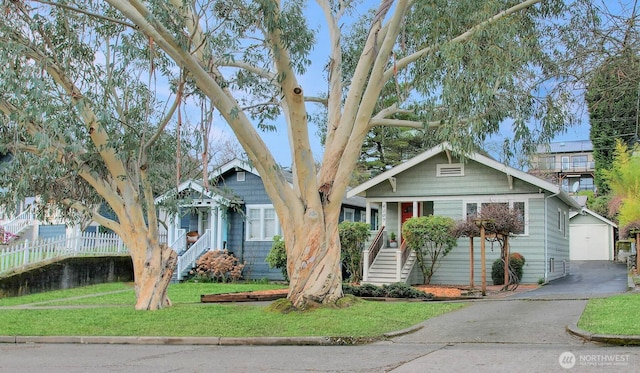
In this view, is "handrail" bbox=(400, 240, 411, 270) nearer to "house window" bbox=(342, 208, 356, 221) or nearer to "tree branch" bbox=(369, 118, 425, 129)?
"house window" bbox=(342, 208, 356, 221)

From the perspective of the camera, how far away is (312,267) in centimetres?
1331

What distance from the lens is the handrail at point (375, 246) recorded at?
22.8m

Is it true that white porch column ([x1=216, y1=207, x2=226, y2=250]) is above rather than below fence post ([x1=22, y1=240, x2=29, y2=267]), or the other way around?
above

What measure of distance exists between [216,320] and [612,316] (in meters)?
7.53

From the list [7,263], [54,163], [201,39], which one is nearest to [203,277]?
[7,263]

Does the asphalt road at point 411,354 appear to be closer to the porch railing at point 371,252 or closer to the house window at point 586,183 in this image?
the porch railing at point 371,252

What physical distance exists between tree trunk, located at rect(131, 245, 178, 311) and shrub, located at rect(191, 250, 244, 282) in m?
10.5

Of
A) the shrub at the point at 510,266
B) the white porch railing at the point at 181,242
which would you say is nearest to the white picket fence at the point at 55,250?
the white porch railing at the point at 181,242

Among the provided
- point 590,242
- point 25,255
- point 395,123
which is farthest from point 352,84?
point 590,242

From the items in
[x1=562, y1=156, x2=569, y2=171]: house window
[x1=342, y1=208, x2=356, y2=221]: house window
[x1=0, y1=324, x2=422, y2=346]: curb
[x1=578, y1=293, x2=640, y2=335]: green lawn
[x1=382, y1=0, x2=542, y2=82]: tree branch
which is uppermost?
[x1=562, y1=156, x2=569, y2=171]: house window

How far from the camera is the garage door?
1719 inches

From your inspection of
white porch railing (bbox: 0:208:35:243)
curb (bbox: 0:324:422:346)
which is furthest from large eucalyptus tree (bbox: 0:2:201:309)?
white porch railing (bbox: 0:208:35:243)

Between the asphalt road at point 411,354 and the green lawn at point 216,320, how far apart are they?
74 centimetres

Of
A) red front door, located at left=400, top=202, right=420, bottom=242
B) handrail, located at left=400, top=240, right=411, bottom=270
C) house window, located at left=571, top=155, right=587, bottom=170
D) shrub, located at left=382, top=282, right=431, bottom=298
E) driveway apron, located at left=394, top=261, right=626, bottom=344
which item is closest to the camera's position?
driveway apron, located at left=394, top=261, right=626, bottom=344
